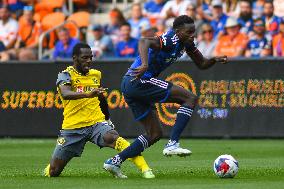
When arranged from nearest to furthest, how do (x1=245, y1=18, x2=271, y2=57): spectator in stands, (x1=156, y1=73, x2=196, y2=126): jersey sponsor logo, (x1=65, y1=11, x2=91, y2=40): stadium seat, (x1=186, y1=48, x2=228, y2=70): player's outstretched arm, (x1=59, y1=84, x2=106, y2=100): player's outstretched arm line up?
(x1=59, y1=84, x2=106, y2=100): player's outstretched arm < (x1=186, y1=48, x2=228, y2=70): player's outstretched arm < (x1=156, y1=73, x2=196, y2=126): jersey sponsor logo < (x1=245, y1=18, x2=271, y2=57): spectator in stands < (x1=65, y1=11, x2=91, y2=40): stadium seat

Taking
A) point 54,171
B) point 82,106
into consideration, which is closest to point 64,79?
point 82,106

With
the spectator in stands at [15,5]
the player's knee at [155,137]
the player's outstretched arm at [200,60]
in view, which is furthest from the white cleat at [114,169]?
the spectator in stands at [15,5]

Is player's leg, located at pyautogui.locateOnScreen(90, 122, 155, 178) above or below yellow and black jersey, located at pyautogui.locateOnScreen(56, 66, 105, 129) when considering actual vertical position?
below

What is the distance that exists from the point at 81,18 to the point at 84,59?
1569cm

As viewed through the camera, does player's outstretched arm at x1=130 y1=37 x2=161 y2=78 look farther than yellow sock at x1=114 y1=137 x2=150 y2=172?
No

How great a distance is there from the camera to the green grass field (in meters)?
11.5

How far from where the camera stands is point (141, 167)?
497 inches

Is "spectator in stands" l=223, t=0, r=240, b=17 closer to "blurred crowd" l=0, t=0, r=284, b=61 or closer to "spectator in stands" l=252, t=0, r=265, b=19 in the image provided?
"blurred crowd" l=0, t=0, r=284, b=61

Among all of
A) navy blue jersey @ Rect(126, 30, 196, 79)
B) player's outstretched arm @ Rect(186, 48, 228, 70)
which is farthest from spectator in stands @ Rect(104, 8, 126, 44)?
navy blue jersey @ Rect(126, 30, 196, 79)

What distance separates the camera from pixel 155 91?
1272 centimetres

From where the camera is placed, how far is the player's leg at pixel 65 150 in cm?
1288

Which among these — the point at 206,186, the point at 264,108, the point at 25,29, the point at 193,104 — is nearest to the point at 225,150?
the point at 264,108

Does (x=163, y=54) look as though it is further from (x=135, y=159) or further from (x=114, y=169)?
(x=114, y=169)

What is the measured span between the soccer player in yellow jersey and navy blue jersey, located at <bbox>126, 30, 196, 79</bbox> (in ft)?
2.12
